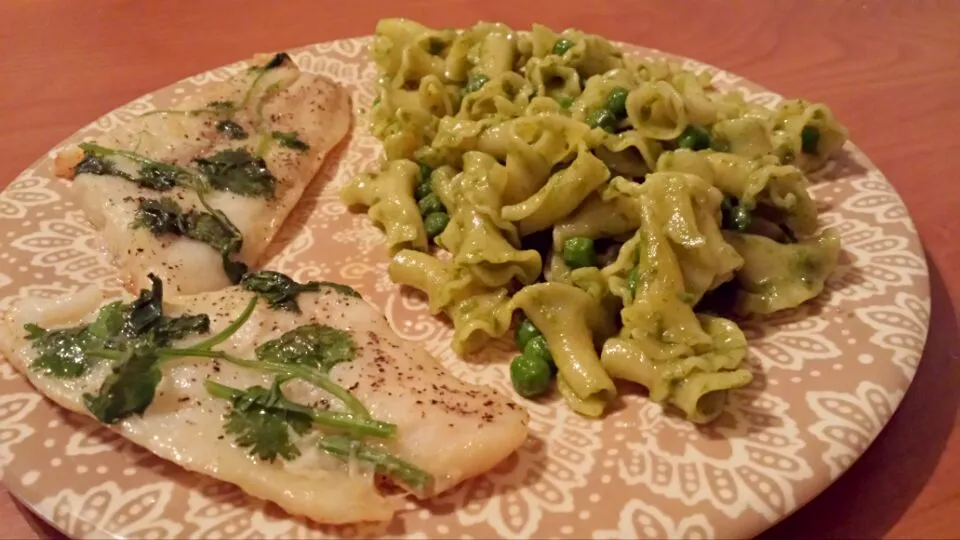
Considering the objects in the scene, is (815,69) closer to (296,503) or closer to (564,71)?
(564,71)

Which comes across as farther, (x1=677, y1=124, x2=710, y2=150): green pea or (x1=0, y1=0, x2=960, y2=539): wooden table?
(x1=0, y1=0, x2=960, y2=539): wooden table

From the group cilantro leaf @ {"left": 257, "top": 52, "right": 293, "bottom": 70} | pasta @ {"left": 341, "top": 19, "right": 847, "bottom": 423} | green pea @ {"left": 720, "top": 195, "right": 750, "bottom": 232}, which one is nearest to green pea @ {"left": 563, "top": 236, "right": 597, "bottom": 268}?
pasta @ {"left": 341, "top": 19, "right": 847, "bottom": 423}

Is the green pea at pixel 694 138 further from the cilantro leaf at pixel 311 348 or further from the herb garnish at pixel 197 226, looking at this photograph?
the herb garnish at pixel 197 226

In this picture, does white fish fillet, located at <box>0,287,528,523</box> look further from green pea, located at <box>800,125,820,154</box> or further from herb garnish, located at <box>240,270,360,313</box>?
green pea, located at <box>800,125,820,154</box>

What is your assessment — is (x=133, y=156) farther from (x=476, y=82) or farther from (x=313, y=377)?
(x=313, y=377)

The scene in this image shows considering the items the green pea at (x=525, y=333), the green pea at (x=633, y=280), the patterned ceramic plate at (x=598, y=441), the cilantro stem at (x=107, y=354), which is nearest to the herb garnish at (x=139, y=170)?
the patterned ceramic plate at (x=598, y=441)

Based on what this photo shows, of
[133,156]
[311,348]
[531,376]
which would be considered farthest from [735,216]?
[133,156]
